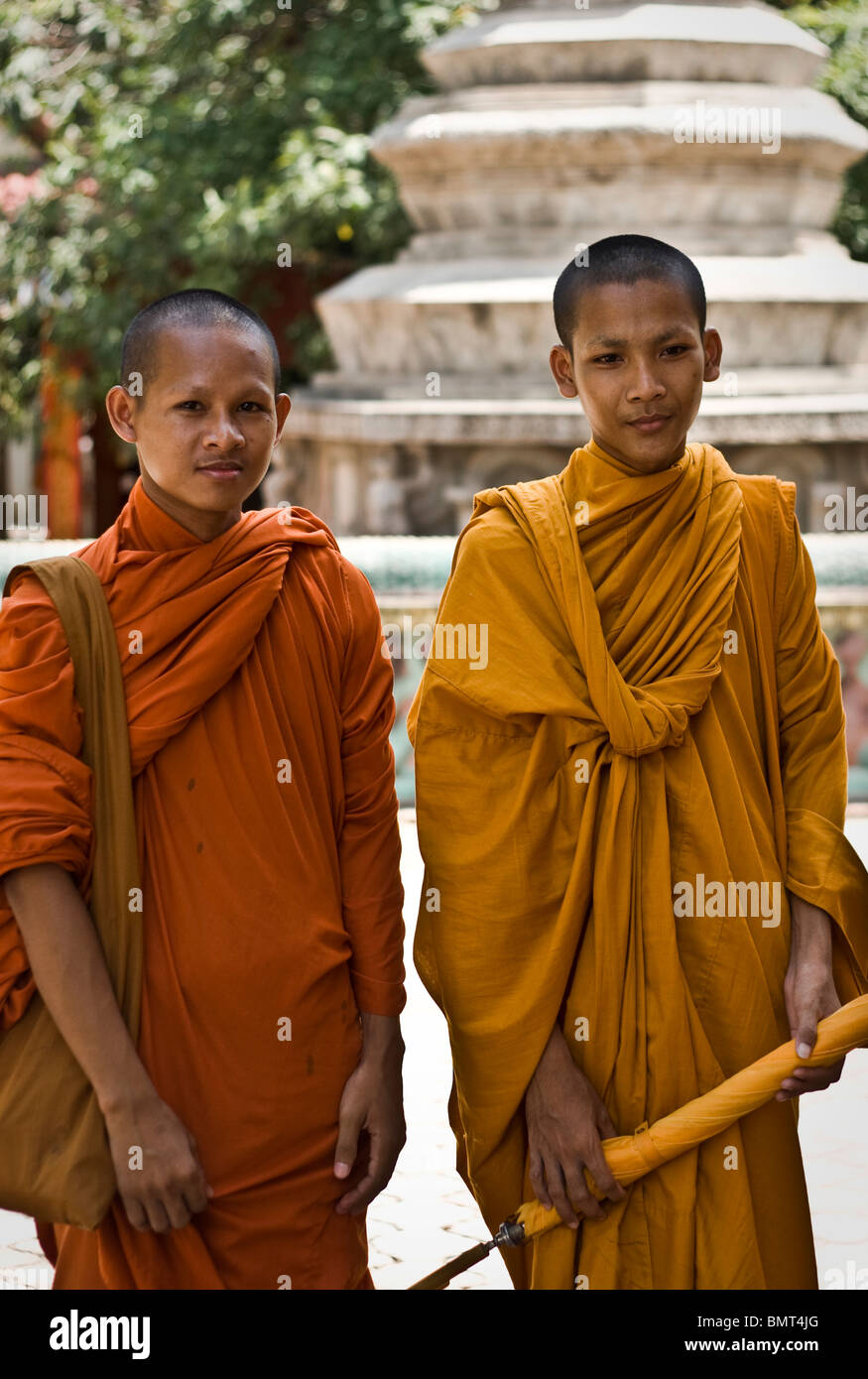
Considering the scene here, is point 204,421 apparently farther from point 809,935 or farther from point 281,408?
point 809,935

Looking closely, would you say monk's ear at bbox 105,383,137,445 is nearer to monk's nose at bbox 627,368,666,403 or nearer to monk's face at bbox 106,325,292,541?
monk's face at bbox 106,325,292,541

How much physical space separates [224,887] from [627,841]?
0.60 meters

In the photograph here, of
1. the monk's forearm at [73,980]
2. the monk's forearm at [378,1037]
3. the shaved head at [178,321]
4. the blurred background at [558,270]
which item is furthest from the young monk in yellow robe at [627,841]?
the blurred background at [558,270]

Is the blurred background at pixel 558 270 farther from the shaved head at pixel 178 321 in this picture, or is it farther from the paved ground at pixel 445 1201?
the shaved head at pixel 178 321

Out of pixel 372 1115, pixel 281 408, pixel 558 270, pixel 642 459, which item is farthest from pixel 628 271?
pixel 558 270

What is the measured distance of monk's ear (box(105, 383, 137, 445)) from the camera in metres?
2.71

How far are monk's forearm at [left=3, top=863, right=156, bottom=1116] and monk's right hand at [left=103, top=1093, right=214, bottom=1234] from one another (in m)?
0.02

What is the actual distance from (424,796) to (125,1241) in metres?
0.79

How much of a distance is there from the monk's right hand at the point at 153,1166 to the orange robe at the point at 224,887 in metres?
0.07

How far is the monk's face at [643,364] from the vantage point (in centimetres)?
270

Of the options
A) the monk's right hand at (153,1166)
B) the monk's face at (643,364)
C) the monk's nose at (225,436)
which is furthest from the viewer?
the monk's face at (643,364)

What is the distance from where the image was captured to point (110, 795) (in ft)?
8.25

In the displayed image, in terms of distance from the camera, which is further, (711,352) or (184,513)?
(711,352)
